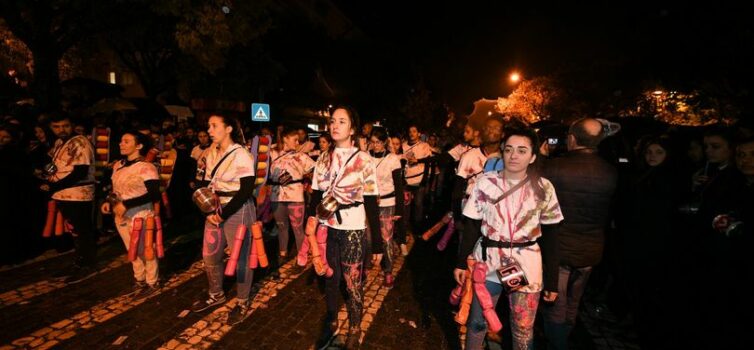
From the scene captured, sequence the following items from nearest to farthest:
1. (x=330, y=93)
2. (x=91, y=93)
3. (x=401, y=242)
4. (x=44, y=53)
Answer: (x=401, y=242), (x=44, y=53), (x=91, y=93), (x=330, y=93)

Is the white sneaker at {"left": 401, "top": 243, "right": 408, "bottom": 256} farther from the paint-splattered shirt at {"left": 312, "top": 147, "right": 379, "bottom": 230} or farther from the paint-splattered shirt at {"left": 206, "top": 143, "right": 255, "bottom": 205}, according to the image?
the paint-splattered shirt at {"left": 206, "top": 143, "right": 255, "bottom": 205}

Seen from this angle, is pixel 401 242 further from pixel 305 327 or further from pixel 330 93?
pixel 330 93

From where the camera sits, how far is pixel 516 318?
271cm

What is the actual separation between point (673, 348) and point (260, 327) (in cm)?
445

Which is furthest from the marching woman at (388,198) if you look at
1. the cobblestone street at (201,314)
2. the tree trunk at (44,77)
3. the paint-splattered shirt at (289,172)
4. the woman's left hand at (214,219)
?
the tree trunk at (44,77)

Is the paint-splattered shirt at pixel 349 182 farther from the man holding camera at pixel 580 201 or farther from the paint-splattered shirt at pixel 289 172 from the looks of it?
the paint-splattered shirt at pixel 289 172

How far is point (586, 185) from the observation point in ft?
9.97

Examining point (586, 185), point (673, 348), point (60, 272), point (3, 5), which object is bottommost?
point (673, 348)

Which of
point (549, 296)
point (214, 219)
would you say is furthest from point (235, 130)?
point (549, 296)

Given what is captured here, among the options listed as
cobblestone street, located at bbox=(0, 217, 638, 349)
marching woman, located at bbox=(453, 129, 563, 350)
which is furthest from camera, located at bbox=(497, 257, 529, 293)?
cobblestone street, located at bbox=(0, 217, 638, 349)

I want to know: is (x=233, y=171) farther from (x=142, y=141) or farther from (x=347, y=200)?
(x=142, y=141)

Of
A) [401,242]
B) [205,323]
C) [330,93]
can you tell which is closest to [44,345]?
[205,323]

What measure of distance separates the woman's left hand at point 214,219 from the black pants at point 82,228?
263cm

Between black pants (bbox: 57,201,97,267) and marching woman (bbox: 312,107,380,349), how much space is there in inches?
152
